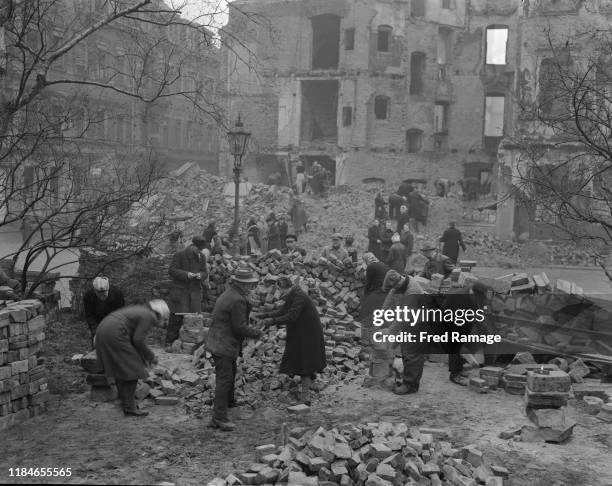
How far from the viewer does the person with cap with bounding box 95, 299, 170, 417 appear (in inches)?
322

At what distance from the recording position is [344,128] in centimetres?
3841

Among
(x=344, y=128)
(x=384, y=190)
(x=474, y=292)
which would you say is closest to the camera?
(x=474, y=292)

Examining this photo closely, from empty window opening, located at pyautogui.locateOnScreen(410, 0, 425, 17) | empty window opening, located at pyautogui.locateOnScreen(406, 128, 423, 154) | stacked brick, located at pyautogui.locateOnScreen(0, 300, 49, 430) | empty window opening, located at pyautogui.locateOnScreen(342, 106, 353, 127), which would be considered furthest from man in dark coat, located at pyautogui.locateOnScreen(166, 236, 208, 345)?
empty window opening, located at pyautogui.locateOnScreen(410, 0, 425, 17)

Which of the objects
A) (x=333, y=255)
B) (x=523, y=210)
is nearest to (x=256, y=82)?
(x=523, y=210)

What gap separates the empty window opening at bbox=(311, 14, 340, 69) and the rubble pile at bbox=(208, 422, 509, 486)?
34467 millimetres

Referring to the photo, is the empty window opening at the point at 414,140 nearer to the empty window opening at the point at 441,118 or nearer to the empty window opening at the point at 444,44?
the empty window opening at the point at 441,118

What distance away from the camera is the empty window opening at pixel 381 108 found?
38641 mm

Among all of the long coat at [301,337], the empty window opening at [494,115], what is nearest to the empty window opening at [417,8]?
the empty window opening at [494,115]

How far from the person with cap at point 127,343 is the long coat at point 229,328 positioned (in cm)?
A: 65

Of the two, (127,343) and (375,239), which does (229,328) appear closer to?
(127,343)

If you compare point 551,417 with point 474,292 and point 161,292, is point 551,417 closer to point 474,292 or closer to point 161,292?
point 474,292

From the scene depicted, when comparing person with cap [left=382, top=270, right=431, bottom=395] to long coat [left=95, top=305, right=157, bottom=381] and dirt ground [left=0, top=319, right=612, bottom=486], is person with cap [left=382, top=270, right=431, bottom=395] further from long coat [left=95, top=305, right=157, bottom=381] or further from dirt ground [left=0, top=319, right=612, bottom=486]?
long coat [left=95, top=305, right=157, bottom=381]

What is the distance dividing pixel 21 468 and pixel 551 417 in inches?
232

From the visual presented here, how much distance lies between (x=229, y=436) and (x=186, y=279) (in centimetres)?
467
